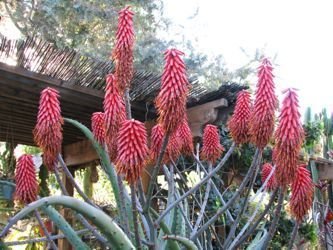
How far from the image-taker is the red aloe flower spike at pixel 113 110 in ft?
6.80

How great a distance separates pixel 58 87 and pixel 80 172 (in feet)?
12.0

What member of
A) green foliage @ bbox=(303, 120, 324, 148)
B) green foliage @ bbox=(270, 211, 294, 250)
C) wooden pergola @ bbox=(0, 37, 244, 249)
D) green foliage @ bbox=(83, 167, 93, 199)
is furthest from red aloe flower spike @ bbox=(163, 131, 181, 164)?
green foliage @ bbox=(83, 167, 93, 199)

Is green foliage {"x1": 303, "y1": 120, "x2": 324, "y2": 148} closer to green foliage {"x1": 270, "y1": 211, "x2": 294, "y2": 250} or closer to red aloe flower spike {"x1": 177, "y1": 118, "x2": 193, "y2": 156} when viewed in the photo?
green foliage {"x1": 270, "y1": 211, "x2": 294, "y2": 250}

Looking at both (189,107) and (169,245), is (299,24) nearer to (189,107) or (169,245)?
(189,107)

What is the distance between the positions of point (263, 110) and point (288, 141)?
Answer: 0.19 metres

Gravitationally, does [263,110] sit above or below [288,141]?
above

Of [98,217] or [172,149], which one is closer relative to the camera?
[98,217]

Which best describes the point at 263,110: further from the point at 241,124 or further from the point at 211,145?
the point at 211,145

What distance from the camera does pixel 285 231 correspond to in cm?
570

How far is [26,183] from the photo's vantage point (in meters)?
2.33

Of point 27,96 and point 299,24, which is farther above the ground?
point 299,24

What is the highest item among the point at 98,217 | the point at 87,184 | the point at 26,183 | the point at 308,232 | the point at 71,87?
the point at 71,87

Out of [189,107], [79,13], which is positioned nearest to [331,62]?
[79,13]

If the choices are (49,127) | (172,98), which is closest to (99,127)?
(49,127)
